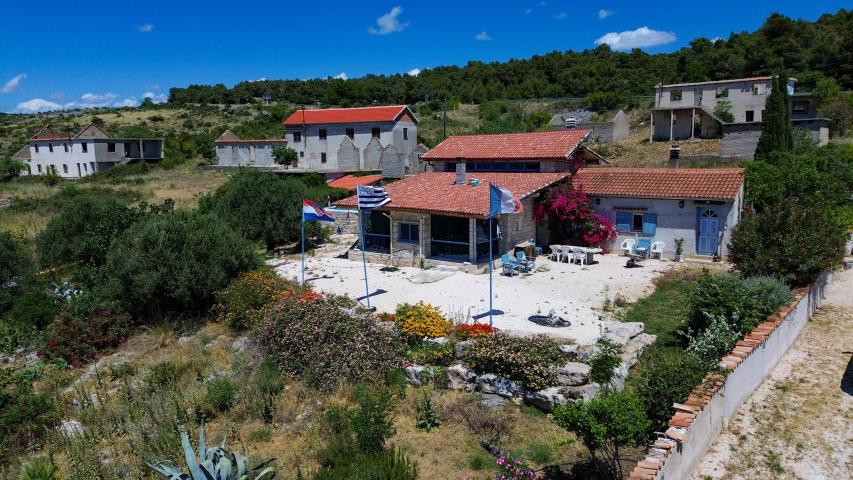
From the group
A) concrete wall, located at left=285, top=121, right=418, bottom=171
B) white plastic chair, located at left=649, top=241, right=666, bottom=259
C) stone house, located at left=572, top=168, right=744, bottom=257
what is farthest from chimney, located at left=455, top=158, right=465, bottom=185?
concrete wall, located at left=285, top=121, right=418, bottom=171

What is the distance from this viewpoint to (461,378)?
502 inches

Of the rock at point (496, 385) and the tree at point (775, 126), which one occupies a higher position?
the tree at point (775, 126)

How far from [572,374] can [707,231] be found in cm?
1346

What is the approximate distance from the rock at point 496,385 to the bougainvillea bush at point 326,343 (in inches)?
78.0

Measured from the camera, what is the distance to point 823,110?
48719 mm

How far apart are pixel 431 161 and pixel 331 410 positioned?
63.1 ft

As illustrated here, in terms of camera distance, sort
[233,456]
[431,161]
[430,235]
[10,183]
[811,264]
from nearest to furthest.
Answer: [233,456]
[811,264]
[430,235]
[431,161]
[10,183]

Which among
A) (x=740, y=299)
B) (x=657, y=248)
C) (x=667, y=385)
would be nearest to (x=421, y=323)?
(x=667, y=385)

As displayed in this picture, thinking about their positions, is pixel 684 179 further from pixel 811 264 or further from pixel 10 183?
pixel 10 183

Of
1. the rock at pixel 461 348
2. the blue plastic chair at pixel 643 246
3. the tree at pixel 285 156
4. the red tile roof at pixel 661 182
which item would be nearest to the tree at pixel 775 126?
the red tile roof at pixel 661 182

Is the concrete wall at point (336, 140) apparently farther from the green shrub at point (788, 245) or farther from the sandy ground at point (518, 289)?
the green shrub at point (788, 245)

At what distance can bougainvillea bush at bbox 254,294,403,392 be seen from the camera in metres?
13.1

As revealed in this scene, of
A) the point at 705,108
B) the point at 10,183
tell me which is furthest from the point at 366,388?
the point at 10,183

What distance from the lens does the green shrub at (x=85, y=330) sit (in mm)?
16609
